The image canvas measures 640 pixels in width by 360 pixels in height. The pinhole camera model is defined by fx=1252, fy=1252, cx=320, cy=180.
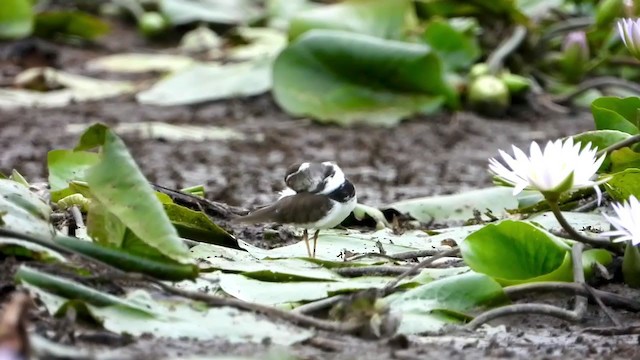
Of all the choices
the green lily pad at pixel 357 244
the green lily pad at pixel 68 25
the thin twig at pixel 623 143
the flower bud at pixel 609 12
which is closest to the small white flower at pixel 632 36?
the thin twig at pixel 623 143

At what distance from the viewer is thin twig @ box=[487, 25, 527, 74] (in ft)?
19.2

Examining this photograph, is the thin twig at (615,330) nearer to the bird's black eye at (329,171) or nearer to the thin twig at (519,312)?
the thin twig at (519,312)

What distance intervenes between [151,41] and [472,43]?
3173 millimetres

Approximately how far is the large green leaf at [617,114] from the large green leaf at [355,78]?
8.63 ft

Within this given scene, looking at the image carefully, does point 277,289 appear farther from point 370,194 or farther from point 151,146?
point 151,146

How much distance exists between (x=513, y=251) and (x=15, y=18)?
5.59 meters

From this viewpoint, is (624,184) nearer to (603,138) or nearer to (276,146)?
(603,138)

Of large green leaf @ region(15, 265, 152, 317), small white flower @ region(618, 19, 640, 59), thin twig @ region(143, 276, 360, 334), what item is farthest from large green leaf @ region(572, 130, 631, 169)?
large green leaf @ region(15, 265, 152, 317)

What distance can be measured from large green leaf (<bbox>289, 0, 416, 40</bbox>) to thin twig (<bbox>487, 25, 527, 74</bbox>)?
44cm

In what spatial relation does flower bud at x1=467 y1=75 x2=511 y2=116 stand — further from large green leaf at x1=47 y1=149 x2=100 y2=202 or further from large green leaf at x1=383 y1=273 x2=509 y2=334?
large green leaf at x1=383 y1=273 x2=509 y2=334

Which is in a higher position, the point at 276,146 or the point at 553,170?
the point at 553,170

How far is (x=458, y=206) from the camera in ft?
10.9

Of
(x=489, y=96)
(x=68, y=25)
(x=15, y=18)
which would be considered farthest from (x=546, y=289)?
(x=68, y=25)

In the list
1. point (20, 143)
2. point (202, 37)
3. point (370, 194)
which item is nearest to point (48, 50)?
point (202, 37)
